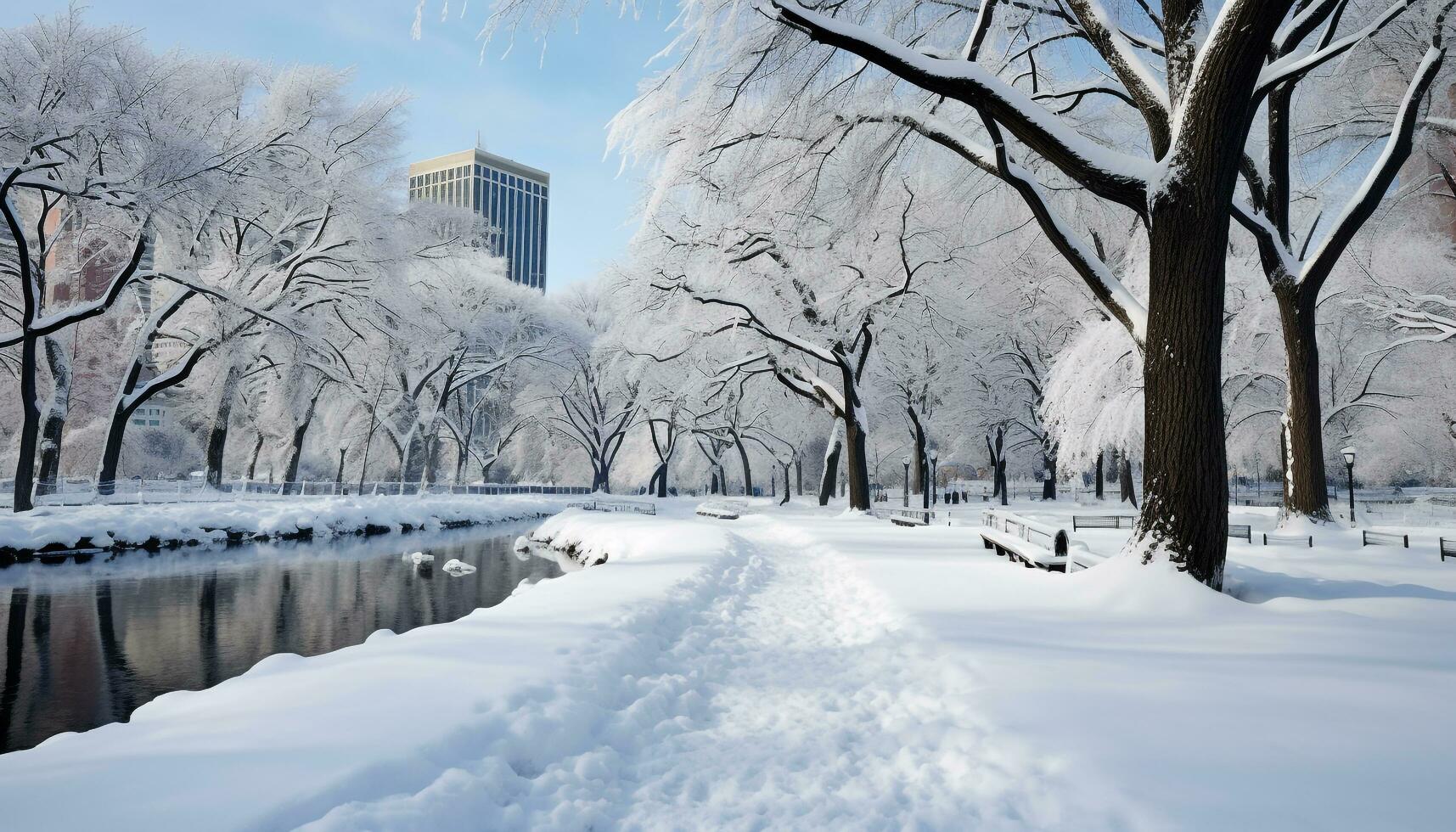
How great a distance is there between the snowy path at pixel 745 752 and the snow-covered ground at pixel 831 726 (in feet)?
0.06

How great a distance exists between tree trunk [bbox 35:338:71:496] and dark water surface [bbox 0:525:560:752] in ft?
28.8

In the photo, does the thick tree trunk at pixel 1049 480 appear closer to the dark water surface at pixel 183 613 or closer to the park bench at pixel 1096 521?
the park bench at pixel 1096 521

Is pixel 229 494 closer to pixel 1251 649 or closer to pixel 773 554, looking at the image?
pixel 773 554

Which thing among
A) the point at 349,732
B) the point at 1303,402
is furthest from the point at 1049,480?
the point at 349,732

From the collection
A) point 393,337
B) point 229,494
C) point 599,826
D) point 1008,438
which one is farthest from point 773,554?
point 1008,438

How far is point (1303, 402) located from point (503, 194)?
107625 mm

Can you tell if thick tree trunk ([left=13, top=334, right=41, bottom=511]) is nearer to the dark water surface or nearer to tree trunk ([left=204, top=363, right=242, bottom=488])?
the dark water surface

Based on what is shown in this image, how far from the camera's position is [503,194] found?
109125mm

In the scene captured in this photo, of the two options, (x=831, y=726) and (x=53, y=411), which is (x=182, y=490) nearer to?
(x=53, y=411)

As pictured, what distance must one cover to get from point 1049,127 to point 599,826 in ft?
25.0

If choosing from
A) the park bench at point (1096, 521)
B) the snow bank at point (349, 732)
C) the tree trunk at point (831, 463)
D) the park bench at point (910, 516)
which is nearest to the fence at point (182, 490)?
the tree trunk at point (831, 463)

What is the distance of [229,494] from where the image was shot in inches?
1210

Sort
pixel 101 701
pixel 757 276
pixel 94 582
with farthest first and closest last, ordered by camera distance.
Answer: pixel 757 276 < pixel 94 582 < pixel 101 701

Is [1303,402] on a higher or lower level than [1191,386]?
higher
